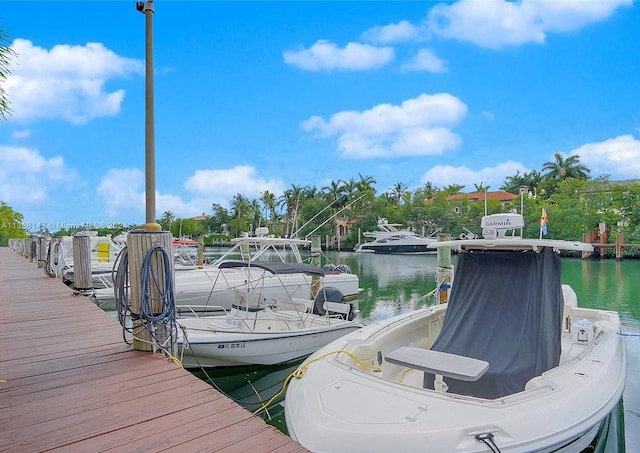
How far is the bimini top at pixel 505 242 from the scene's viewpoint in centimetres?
458

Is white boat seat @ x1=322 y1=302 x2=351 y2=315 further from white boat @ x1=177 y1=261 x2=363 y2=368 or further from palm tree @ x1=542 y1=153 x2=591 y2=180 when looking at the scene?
palm tree @ x1=542 y1=153 x2=591 y2=180

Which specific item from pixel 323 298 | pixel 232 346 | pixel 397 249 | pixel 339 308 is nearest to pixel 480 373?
pixel 232 346

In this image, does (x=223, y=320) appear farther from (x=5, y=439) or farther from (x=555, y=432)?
(x=555, y=432)

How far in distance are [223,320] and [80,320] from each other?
8.02ft

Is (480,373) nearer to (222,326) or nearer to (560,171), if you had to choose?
(222,326)

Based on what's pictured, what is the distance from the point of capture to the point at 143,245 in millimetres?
4023

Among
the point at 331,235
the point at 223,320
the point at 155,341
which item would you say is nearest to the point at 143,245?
the point at 155,341

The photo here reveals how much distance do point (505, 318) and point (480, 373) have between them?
148 cm

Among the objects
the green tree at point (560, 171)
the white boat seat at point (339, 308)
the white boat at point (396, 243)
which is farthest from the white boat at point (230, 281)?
the green tree at point (560, 171)

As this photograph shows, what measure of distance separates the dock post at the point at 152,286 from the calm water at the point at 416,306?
1495 mm

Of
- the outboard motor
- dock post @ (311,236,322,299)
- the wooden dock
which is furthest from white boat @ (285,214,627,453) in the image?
dock post @ (311,236,322,299)

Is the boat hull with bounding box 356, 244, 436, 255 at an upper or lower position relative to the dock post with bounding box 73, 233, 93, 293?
lower

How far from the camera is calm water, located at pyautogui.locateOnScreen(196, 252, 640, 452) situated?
6.14 meters

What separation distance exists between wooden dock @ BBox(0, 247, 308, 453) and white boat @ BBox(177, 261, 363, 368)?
1.64m
